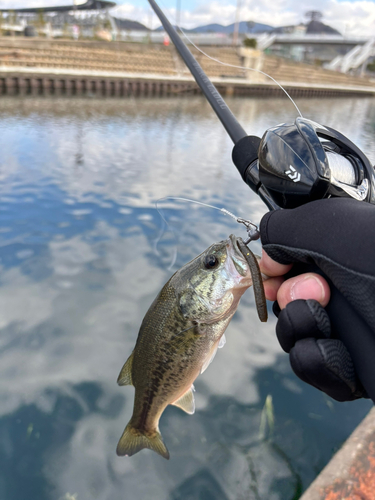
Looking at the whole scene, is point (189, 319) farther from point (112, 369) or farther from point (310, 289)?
point (112, 369)

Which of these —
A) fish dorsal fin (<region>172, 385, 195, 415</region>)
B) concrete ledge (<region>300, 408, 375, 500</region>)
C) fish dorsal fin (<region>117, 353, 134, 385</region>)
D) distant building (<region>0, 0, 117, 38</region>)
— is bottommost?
concrete ledge (<region>300, 408, 375, 500</region>)

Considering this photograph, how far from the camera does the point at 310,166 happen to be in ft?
5.20

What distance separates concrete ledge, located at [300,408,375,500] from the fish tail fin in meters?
1.10

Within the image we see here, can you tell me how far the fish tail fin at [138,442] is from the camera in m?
2.56

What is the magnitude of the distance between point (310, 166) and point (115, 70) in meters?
49.3

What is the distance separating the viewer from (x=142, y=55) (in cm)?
4784

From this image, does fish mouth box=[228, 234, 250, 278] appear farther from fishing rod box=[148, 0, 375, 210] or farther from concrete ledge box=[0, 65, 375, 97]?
concrete ledge box=[0, 65, 375, 97]

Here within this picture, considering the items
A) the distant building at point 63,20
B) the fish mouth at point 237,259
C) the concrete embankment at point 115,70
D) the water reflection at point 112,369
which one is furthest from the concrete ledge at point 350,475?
the distant building at point 63,20

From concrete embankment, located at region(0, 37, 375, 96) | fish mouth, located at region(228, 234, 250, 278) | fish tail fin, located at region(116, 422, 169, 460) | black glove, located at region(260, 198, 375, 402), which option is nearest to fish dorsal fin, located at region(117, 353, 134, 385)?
fish tail fin, located at region(116, 422, 169, 460)

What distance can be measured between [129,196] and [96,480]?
336 inches

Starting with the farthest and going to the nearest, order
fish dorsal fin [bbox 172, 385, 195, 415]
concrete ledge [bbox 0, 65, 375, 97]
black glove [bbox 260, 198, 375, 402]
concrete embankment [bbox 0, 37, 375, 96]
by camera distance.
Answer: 1. concrete embankment [bbox 0, 37, 375, 96]
2. concrete ledge [bbox 0, 65, 375, 97]
3. fish dorsal fin [bbox 172, 385, 195, 415]
4. black glove [bbox 260, 198, 375, 402]

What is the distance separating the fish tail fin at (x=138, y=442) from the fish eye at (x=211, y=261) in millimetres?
1357

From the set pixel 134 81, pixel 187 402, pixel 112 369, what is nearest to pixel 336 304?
pixel 187 402

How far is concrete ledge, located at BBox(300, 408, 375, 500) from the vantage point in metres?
2.56
